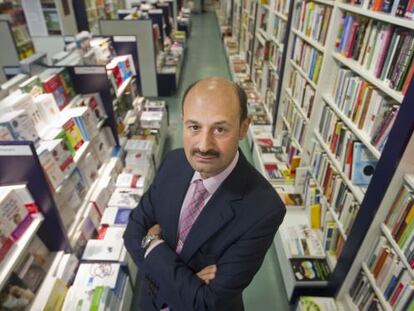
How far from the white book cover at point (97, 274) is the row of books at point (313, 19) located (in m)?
2.43

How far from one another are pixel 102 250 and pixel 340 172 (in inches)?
74.0

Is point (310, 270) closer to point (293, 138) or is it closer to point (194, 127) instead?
point (293, 138)

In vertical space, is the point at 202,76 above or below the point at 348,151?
below

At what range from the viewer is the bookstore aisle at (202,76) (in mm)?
2262

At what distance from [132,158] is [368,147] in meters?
2.27

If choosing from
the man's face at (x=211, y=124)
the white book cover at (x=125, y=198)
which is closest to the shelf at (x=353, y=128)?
the man's face at (x=211, y=124)

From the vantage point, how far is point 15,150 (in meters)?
1.44

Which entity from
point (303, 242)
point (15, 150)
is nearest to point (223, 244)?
point (15, 150)

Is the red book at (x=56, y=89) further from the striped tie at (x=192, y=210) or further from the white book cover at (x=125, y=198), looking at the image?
the striped tie at (x=192, y=210)

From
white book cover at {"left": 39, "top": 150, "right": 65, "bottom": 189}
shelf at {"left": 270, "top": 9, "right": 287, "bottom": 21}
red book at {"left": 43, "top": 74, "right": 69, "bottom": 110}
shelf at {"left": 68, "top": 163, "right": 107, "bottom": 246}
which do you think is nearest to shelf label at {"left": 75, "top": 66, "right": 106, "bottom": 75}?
red book at {"left": 43, "top": 74, "right": 69, "bottom": 110}

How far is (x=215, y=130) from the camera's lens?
96 centimetres

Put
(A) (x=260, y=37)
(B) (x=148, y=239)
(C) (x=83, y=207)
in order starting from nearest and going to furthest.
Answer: (B) (x=148, y=239) → (C) (x=83, y=207) → (A) (x=260, y=37)

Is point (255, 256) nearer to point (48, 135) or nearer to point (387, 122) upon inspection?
point (387, 122)

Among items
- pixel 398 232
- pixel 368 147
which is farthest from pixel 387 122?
pixel 398 232
